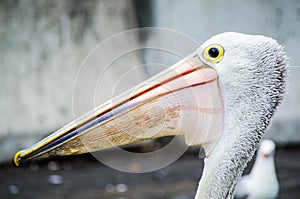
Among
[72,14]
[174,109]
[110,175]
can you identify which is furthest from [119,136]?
[72,14]

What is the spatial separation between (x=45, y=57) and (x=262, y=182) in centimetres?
287

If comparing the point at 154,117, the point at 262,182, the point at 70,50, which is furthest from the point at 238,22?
the point at 154,117

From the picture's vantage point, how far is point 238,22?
694 centimetres

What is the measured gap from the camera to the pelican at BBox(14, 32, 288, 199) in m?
2.55

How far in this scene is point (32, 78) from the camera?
7141 millimetres

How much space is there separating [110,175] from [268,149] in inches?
66.6

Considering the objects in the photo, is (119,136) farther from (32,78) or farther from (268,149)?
(32,78)

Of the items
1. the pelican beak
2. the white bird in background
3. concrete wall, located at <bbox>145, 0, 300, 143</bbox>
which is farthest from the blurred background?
the pelican beak

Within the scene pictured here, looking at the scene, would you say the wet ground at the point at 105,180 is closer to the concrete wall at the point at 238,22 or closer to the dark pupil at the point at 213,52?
the concrete wall at the point at 238,22

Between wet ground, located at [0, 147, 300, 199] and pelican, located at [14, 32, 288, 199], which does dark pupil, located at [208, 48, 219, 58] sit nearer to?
pelican, located at [14, 32, 288, 199]

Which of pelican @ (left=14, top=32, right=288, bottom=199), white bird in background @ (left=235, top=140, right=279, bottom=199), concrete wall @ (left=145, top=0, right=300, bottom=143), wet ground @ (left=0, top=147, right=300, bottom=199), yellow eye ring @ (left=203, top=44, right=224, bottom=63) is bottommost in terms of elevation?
pelican @ (left=14, top=32, right=288, bottom=199)

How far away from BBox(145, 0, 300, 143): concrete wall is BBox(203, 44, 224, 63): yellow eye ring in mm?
3963

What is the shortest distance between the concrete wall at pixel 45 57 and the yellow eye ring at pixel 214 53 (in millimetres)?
4300

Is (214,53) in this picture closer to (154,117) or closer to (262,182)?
(154,117)
